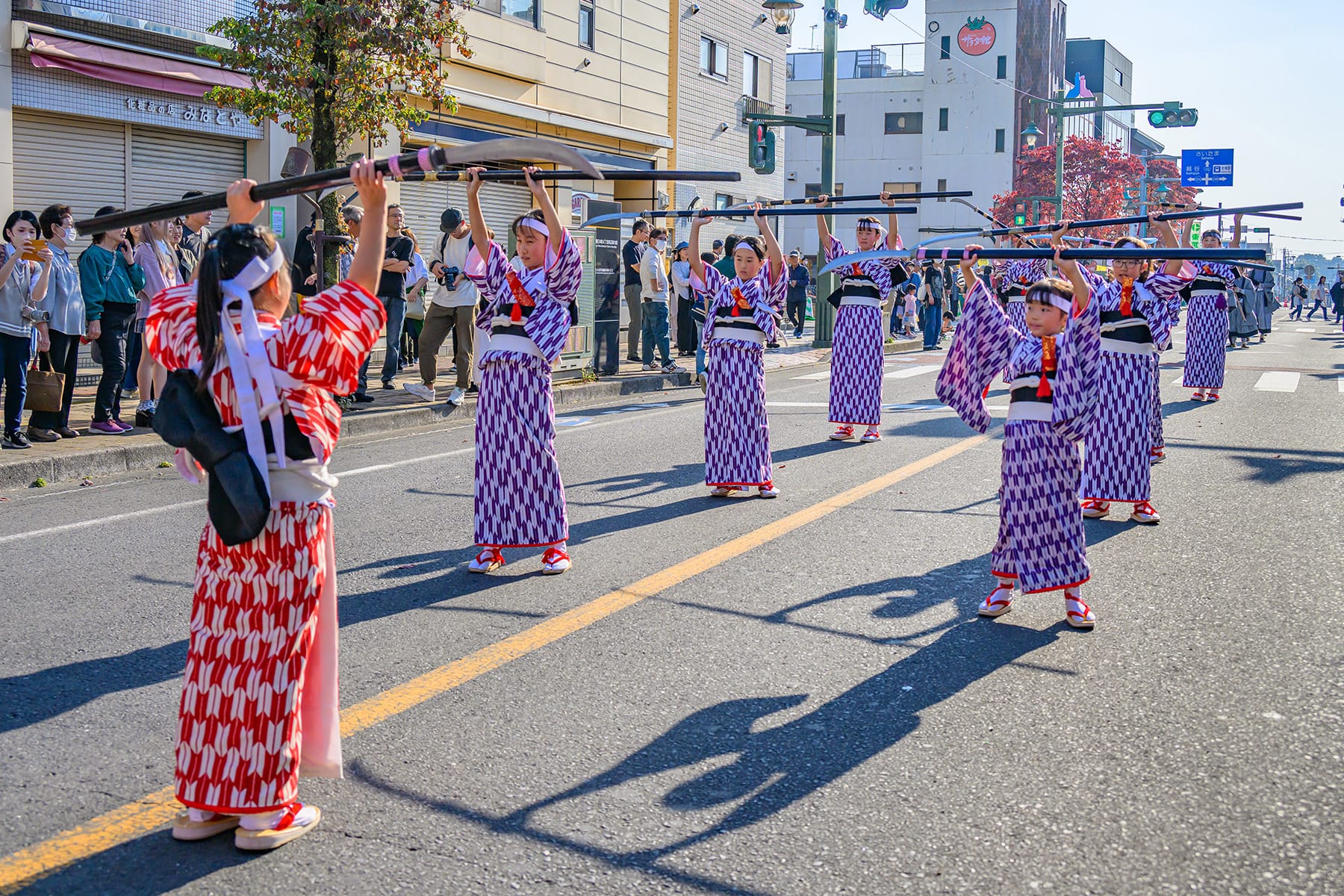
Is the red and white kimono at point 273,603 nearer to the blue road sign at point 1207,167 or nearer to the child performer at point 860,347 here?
the child performer at point 860,347

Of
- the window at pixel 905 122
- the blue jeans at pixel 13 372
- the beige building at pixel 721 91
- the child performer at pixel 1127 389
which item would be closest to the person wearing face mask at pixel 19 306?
the blue jeans at pixel 13 372

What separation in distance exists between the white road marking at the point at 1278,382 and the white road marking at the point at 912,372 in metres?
4.26

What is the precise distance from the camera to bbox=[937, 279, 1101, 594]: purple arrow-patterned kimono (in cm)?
557

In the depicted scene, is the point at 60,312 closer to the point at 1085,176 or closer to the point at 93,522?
the point at 93,522

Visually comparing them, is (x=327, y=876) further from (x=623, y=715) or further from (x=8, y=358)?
(x=8, y=358)

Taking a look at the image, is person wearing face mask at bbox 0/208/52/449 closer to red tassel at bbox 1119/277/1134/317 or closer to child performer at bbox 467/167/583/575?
child performer at bbox 467/167/583/575

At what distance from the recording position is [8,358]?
30.9 ft

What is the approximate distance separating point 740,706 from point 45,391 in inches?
280

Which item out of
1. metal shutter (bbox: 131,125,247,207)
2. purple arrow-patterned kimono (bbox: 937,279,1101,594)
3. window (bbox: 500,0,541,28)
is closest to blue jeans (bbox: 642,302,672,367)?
metal shutter (bbox: 131,125,247,207)

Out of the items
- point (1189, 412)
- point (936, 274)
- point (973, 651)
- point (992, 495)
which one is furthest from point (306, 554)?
point (936, 274)

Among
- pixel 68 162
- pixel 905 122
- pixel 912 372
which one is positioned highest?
pixel 905 122

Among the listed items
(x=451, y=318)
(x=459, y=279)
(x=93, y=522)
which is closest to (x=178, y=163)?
(x=451, y=318)

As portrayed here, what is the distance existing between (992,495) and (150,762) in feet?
19.8

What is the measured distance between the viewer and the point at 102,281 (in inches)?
394
